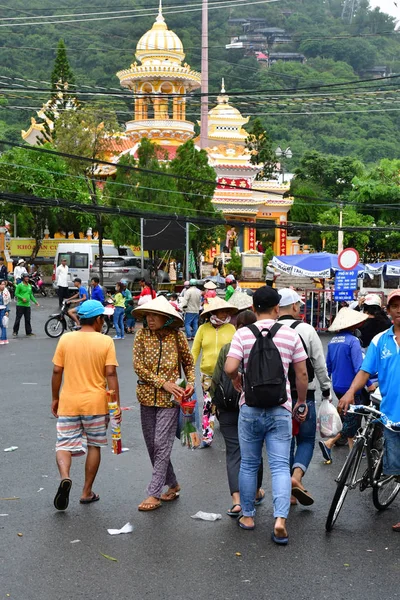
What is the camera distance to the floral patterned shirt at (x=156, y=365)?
22.1ft

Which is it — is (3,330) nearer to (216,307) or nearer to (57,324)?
(57,324)

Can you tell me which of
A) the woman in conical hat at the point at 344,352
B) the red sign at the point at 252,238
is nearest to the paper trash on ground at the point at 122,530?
the woman in conical hat at the point at 344,352

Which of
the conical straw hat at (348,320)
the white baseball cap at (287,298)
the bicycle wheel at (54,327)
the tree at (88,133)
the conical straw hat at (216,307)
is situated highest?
the tree at (88,133)

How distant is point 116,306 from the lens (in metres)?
22.6

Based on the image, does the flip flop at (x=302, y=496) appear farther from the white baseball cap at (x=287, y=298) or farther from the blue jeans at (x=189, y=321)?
the blue jeans at (x=189, y=321)

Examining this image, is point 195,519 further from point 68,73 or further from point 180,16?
point 180,16

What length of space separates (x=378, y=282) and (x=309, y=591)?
85.5 ft

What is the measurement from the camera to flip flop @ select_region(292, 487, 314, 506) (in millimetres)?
6602

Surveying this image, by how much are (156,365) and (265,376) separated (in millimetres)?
1153

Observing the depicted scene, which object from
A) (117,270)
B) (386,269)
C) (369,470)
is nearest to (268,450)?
(369,470)

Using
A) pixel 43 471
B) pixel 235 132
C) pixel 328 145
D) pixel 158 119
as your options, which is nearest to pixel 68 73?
pixel 158 119

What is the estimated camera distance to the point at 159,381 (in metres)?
6.70

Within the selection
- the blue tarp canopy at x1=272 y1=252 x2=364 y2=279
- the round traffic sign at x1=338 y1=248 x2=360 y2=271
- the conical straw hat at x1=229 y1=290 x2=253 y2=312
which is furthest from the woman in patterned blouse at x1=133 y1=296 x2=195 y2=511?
the blue tarp canopy at x1=272 y1=252 x2=364 y2=279

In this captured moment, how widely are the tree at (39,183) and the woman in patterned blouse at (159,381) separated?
32.7m
